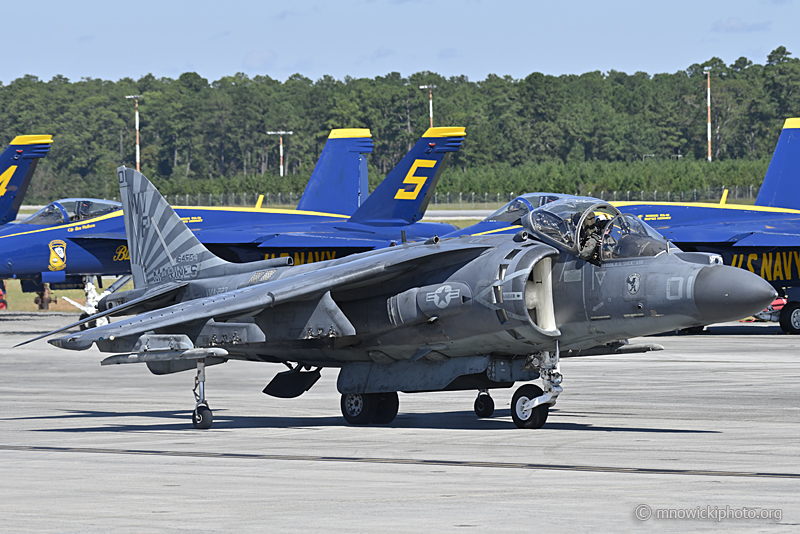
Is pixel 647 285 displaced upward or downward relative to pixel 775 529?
upward

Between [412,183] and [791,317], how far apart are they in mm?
10613

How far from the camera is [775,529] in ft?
22.6

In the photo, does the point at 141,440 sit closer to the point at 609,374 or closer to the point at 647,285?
the point at 647,285

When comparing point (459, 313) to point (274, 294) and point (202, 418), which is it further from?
point (202, 418)

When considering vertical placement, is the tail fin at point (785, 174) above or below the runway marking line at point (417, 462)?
above

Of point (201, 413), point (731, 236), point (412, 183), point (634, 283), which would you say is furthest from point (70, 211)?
point (634, 283)

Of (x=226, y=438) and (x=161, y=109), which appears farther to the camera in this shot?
(x=161, y=109)

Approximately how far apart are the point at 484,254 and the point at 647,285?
2.11 metres

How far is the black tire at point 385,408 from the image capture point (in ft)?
46.5

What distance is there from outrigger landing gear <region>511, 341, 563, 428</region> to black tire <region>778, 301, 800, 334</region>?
17790 millimetres

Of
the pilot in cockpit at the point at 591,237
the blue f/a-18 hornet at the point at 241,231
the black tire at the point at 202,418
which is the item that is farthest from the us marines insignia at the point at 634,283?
the blue f/a-18 hornet at the point at 241,231

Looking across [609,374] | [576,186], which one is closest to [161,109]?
[576,186]

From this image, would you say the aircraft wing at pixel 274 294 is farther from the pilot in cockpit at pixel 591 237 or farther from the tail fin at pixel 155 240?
the tail fin at pixel 155 240

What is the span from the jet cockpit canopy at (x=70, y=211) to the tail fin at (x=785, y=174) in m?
18.5
